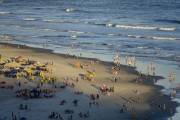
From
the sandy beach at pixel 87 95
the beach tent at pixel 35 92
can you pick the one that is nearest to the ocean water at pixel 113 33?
the sandy beach at pixel 87 95

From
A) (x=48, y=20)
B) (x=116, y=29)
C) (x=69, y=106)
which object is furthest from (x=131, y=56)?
(x=48, y=20)

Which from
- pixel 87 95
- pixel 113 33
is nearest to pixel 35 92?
pixel 87 95

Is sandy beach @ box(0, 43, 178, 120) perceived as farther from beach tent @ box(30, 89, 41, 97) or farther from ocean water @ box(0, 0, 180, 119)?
ocean water @ box(0, 0, 180, 119)

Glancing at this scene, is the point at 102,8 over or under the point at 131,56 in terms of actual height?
over

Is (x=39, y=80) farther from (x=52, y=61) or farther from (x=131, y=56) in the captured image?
(x=131, y=56)

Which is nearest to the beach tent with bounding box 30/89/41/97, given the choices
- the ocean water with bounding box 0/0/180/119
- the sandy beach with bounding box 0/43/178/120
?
the sandy beach with bounding box 0/43/178/120
